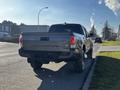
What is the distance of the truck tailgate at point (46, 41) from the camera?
428 inches

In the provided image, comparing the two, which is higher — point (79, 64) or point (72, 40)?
point (72, 40)

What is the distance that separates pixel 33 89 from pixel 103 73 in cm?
405

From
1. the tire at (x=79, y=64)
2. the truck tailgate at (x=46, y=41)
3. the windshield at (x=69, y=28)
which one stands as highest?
the windshield at (x=69, y=28)

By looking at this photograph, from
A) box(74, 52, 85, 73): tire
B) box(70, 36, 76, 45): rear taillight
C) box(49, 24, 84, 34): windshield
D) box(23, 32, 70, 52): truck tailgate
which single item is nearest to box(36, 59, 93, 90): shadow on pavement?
box(74, 52, 85, 73): tire

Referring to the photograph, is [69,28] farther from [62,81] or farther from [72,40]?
[62,81]

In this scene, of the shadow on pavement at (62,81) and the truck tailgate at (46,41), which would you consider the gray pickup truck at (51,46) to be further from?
the shadow on pavement at (62,81)

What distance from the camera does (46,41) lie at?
11.1m

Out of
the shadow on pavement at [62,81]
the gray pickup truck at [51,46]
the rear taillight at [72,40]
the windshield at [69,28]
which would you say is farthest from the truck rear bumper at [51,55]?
the windshield at [69,28]

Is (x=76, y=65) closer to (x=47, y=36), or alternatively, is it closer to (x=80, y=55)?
(x=80, y=55)

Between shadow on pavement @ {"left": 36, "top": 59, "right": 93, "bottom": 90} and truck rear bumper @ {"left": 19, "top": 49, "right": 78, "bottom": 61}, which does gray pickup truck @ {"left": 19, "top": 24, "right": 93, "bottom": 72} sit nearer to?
truck rear bumper @ {"left": 19, "top": 49, "right": 78, "bottom": 61}

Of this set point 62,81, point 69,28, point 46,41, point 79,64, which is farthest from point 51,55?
point 69,28

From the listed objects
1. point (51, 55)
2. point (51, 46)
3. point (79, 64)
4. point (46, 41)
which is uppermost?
point (46, 41)

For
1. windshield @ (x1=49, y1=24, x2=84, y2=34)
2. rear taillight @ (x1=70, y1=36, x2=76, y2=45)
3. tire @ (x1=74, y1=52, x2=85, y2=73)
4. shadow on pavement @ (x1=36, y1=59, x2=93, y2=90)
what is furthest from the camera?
windshield @ (x1=49, y1=24, x2=84, y2=34)

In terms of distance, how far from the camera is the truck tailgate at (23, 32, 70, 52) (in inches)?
428
